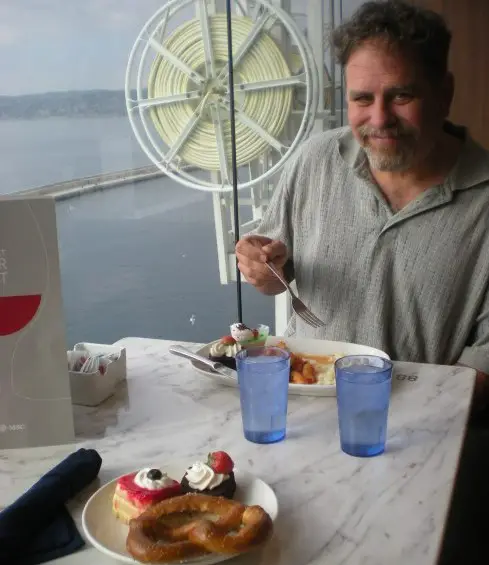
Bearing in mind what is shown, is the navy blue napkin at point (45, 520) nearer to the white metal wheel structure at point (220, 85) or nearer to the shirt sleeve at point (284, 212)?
the shirt sleeve at point (284, 212)

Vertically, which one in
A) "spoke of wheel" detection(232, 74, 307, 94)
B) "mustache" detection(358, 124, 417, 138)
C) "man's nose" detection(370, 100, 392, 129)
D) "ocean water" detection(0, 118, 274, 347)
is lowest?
"ocean water" detection(0, 118, 274, 347)

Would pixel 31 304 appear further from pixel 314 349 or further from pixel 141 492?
pixel 314 349

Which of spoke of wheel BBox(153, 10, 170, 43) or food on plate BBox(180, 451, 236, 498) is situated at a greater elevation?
spoke of wheel BBox(153, 10, 170, 43)

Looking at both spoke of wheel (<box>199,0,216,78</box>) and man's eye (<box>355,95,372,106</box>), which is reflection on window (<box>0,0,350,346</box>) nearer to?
spoke of wheel (<box>199,0,216,78</box>)

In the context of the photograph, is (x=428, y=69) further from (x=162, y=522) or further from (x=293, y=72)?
(x=162, y=522)

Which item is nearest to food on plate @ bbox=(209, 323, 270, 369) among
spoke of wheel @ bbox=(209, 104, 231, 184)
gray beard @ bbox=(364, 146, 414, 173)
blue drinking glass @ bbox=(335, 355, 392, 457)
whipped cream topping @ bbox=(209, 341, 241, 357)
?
whipped cream topping @ bbox=(209, 341, 241, 357)

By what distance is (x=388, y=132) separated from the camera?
57.2 inches

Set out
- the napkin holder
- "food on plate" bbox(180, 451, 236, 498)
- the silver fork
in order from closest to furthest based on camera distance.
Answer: "food on plate" bbox(180, 451, 236, 498)
the napkin holder
the silver fork

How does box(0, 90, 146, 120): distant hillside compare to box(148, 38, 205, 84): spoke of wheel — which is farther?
box(0, 90, 146, 120): distant hillside

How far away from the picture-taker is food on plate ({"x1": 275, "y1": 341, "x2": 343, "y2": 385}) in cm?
109

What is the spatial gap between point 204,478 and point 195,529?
9 centimetres

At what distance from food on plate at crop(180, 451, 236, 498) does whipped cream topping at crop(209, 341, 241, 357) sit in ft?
1.27

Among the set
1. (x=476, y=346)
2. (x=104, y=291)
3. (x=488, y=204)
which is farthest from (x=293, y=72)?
(x=104, y=291)

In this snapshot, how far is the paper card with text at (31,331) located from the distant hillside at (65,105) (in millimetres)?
1746
